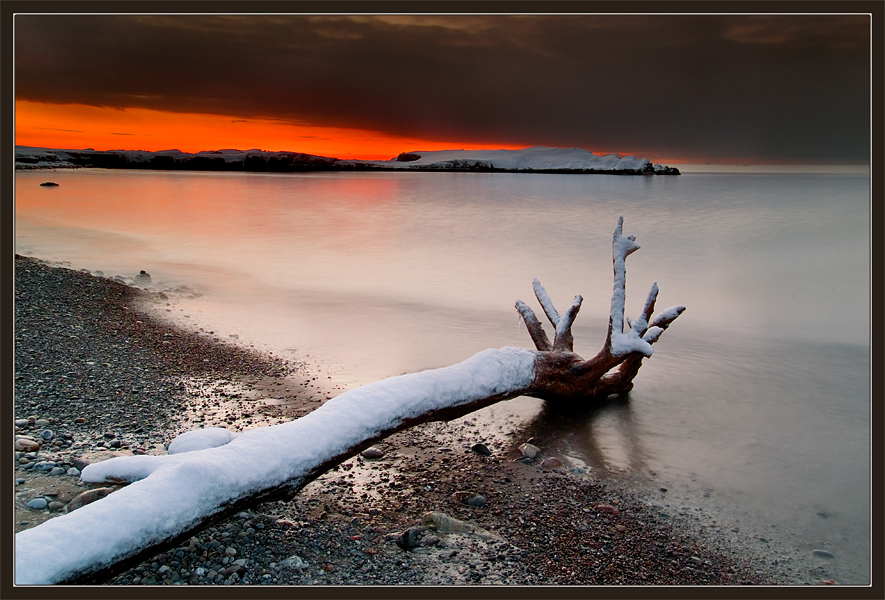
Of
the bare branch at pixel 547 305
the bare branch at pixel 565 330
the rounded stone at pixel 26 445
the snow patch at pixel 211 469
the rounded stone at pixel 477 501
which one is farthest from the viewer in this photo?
the bare branch at pixel 547 305

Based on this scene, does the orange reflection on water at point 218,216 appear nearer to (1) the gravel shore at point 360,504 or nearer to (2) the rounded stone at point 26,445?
(1) the gravel shore at point 360,504

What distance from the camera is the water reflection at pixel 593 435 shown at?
4520mm

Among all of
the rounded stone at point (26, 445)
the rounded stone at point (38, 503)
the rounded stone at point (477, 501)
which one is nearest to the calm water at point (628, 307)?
the rounded stone at point (477, 501)

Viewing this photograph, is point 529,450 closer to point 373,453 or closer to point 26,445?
point 373,453

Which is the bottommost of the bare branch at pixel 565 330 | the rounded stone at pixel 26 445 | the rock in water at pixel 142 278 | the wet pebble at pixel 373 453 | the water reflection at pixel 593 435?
the water reflection at pixel 593 435

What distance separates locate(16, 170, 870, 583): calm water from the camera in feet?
15.1

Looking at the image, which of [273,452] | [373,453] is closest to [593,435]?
[373,453]

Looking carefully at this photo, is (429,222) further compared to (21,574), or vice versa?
(429,222)

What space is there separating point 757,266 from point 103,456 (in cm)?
1282

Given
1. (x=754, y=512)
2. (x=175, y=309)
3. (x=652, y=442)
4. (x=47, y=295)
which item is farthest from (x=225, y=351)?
(x=754, y=512)

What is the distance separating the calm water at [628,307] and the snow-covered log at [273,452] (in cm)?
53

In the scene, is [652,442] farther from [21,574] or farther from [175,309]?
[175,309]

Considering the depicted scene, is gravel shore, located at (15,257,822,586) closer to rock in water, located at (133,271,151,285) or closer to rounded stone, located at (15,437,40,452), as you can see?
rounded stone, located at (15,437,40,452)

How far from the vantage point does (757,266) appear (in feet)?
42.7
